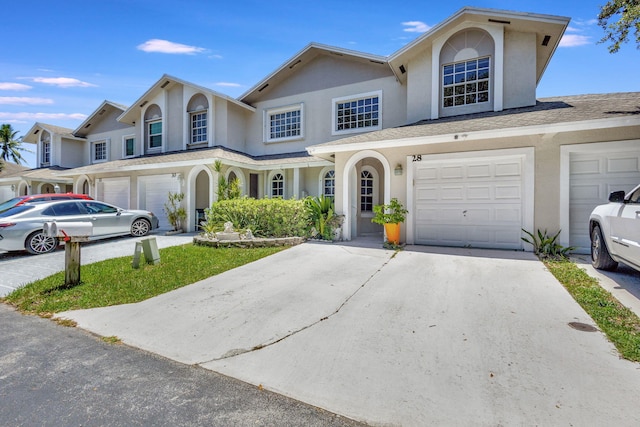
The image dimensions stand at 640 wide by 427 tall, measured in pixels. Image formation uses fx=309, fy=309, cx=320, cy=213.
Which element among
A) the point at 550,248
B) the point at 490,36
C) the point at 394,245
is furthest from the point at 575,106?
the point at 394,245

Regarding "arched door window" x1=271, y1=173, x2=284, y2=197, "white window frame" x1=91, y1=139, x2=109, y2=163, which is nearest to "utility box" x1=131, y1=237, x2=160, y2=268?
"arched door window" x1=271, y1=173, x2=284, y2=197

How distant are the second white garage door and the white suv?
2.01m

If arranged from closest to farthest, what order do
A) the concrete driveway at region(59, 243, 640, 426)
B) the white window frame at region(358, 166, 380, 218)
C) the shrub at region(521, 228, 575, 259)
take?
the concrete driveway at region(59, 243, 640, 426) → the shrub at region(521, 228, 575, 259) → the white window frame at region(358, 166, 380, 218)

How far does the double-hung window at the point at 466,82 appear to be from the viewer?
10406 mm

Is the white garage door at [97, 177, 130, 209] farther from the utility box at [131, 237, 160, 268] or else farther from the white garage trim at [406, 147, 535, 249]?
the white garage trim at [406, 147, 535, 249]

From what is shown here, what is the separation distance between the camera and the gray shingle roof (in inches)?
296

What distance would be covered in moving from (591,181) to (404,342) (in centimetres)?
771

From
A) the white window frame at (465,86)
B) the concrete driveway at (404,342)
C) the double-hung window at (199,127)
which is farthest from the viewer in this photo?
the double-hung window at (199,127)

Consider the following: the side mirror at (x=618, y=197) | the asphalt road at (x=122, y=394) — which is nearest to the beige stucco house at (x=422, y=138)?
the side mirror at (x=618, y=197)

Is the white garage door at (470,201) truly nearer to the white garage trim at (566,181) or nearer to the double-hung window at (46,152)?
the white garage trim at (566,181)

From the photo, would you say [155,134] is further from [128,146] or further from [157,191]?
[157,191]

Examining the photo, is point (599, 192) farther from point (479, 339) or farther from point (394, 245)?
point (479, 339)

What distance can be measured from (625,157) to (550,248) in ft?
9.17

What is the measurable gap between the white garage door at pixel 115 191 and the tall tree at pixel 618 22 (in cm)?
1968
